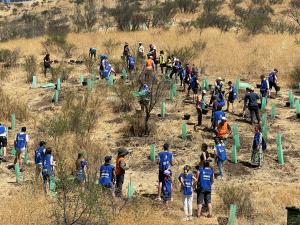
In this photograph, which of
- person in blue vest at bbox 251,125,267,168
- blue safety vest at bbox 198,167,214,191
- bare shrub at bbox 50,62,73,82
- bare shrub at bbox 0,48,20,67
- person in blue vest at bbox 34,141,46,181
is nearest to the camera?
blue safety vest at bbox 198,167,214,191

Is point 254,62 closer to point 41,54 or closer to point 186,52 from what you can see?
point 186,52

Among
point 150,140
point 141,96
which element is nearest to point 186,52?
point 141,96

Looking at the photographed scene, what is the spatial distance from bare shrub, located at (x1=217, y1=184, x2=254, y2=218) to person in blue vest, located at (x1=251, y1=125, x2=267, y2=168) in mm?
2432

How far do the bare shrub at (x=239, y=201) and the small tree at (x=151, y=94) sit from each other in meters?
6.13

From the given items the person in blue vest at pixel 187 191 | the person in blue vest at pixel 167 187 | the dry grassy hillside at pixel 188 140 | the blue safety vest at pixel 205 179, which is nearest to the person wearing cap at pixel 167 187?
the person in blue vest at pixel 167 187

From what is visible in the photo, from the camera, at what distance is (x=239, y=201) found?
11922 millimetres

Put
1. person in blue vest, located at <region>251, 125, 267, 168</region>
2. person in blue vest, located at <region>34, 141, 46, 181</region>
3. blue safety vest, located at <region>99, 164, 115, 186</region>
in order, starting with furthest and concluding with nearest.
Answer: person in blue vest, located at <region>251, 125, 267, 168</region> → person in blue vest, located at <region>34, 141, 46, 181</region> → blue safety vest, located at <region>99, 164, 115, 186</region>

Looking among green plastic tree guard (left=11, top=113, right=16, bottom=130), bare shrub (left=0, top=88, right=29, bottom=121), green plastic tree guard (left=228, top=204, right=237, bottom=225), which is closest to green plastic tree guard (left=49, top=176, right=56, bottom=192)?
green plastic tree guard (left=228, top=204, right=237, bottom=225)

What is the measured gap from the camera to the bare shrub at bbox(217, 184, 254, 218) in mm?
11859

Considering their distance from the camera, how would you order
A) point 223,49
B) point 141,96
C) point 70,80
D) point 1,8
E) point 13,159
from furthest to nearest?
point 1,8 < point 223,49 < point 70,80 < point 141,96 < point 13,159

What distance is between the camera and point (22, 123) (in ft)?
65.3

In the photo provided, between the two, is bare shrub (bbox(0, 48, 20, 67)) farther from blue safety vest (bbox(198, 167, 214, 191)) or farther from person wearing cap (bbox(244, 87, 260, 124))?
blue safety vest (bbox(198, 167, 214, 191))

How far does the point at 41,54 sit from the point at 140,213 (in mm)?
23354

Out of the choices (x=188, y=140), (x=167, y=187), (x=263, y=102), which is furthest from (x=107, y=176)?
(x=263, y=102)
